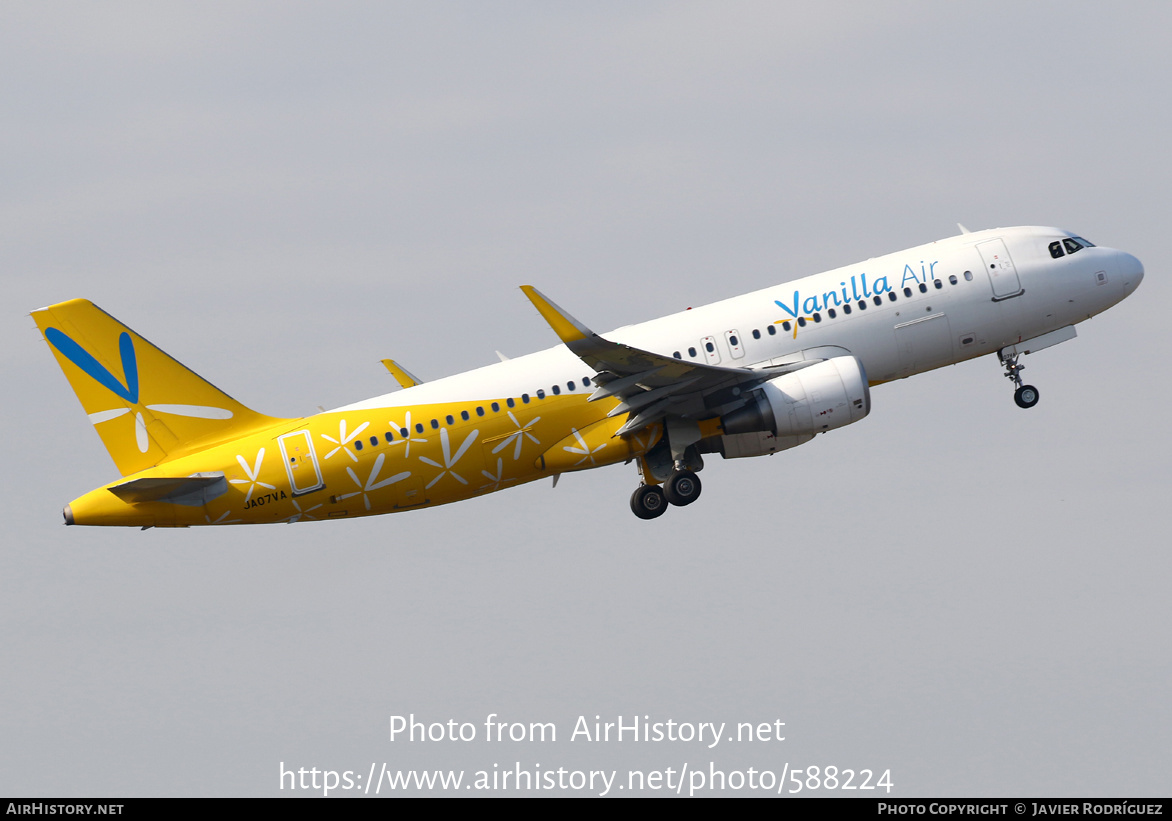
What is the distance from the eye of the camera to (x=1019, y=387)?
154ft

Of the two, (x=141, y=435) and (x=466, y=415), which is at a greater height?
(x=466, y=415)

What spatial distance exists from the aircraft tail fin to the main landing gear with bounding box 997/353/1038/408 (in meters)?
24.2

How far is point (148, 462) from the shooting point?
44094 mm

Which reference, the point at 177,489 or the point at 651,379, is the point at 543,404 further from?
the point at 177,489

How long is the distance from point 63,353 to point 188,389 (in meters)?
3.90

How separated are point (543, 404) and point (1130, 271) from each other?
790 inches

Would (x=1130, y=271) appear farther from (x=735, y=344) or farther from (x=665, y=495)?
(x=665, y=495)

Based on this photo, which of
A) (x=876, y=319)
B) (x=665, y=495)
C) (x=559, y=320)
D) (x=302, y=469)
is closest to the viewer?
(x=559, y=320)

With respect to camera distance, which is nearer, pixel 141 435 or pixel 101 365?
pixel 141 435

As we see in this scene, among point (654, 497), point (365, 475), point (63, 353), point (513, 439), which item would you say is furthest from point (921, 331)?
point (63, 353)

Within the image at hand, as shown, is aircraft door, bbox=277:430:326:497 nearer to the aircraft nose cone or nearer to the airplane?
the airplane

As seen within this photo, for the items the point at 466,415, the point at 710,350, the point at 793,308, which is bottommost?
the point at 466,415

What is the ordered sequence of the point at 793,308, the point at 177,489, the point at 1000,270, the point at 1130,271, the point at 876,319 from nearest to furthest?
the point at 177,489, the point at 876,319, the point at 793,308, the point at 1000,270, the point at 1130,271

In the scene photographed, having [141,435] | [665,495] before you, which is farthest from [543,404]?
Result: [141,435]
